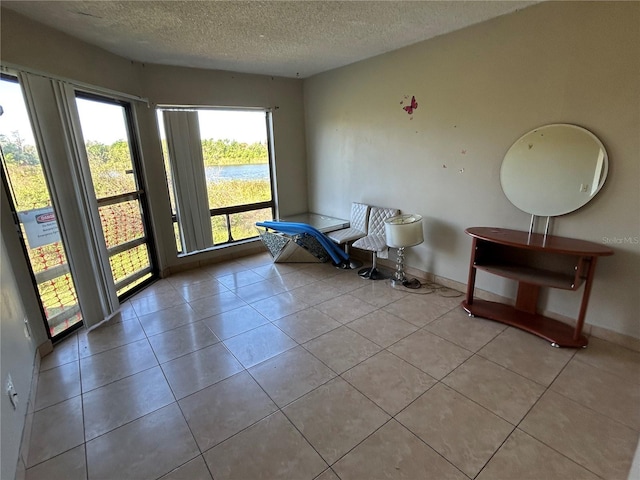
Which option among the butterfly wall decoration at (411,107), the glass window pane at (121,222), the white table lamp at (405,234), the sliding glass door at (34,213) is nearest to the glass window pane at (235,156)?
the glass window pane at (121,222)

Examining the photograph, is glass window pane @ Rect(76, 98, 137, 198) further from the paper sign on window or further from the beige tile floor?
the beige tile floor

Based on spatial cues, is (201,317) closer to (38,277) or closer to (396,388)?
(38,277)

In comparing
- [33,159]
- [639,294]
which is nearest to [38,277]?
[33,159]

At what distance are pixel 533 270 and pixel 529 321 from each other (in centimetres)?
42

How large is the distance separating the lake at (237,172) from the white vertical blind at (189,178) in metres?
0.14

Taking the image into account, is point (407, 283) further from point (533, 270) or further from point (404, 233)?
Answer: point (533, 270)

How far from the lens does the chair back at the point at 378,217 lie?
373 cm

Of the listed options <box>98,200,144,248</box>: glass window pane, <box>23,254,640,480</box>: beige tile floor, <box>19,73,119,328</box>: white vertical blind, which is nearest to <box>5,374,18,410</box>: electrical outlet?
<box>23,254,640,480</box>: beige tile floor

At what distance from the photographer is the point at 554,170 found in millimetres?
2463

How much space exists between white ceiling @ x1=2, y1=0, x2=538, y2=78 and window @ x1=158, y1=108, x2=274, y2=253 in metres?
0.76

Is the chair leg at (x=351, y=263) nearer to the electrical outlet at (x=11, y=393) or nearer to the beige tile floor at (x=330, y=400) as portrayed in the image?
the beige tile floor at (x=330, y=400)

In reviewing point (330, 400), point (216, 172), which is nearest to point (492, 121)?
point (330, 400)

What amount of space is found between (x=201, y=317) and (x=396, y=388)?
1.85 meters

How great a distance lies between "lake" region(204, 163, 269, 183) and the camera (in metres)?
4.20
